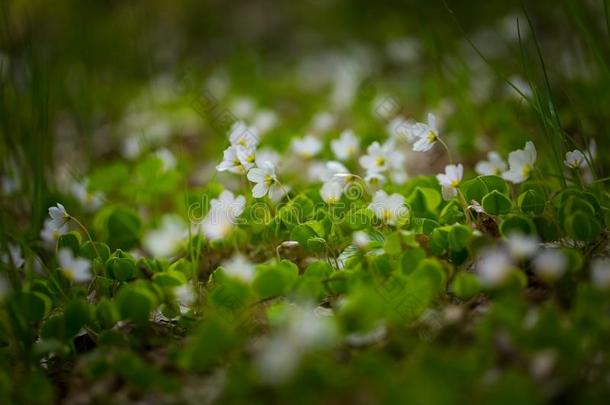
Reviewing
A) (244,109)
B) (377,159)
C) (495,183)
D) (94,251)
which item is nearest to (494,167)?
(495,183)

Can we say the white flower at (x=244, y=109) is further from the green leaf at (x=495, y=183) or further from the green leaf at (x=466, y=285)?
the green leaf at (x=466, y=285)

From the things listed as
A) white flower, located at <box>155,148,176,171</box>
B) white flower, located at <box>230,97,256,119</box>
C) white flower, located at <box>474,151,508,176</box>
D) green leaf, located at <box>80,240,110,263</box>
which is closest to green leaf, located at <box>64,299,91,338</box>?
green leaf, located at <box>80,240,110,263</box>

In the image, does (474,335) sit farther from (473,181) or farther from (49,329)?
(49,329)

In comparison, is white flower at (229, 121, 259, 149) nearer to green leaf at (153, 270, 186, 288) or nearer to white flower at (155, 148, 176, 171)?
green leaf at (153, 270, 186, 288)

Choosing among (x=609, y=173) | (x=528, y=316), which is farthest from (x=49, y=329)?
(x=609, y=173)

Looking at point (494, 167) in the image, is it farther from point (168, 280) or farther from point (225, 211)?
point (168, 280)

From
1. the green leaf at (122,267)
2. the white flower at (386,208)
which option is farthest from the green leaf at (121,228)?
the white flower at (386,208)
